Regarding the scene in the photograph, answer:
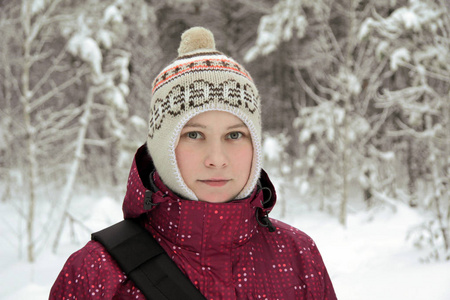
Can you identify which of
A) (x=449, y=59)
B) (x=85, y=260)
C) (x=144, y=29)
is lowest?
(x=85, y=260)

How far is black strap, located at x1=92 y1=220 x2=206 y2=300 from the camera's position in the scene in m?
1.39

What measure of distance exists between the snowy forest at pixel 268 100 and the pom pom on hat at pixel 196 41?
3613 millimetres

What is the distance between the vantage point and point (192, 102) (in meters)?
1.55

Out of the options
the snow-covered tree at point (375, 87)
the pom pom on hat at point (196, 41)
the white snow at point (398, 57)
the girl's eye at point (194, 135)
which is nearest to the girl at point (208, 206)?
the girl's eye at point (194, 135)

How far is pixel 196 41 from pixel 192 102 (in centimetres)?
46

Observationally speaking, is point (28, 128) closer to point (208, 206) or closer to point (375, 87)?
point (208, 206)

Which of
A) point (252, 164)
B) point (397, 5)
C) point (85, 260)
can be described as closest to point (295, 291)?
point (252, 164)

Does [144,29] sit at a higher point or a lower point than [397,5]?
higher

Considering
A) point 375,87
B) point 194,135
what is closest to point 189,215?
point 194,135

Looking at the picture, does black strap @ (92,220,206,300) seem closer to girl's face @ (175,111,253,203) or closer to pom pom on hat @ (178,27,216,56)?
girl's face @ (175,111,253,203)

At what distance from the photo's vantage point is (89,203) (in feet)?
34.7

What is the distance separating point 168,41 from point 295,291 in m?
14.9

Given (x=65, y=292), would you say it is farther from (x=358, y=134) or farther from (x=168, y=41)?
(x=168, y=41)

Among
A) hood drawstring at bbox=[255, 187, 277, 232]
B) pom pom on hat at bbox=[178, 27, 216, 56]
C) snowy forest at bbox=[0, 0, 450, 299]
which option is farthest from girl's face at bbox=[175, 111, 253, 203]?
snowy forest at bbox=[0, 0, 450, 299]
